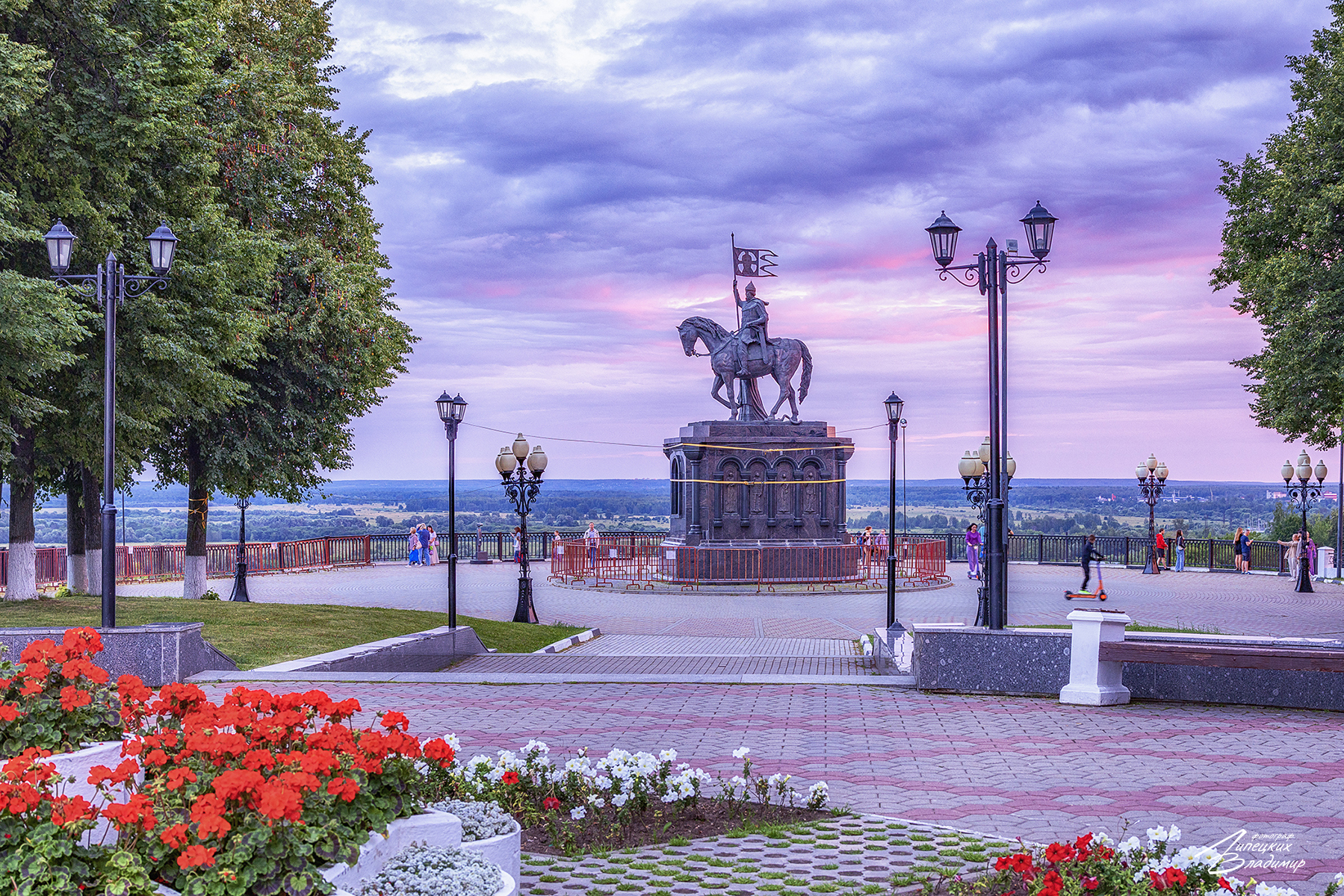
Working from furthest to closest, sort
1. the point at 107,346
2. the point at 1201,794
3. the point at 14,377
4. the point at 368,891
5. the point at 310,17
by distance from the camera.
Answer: the point at 310,17 → the point at 14,377 → the point at 107,346 → the point at 1201,794 → the point at 368,891

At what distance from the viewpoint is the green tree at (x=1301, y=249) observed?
24172mm

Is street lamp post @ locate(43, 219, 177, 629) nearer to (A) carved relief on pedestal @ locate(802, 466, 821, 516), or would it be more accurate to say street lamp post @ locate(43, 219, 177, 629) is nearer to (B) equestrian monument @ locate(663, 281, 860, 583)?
(B) equestrian monument @ locate(663, 281, 860, 583)

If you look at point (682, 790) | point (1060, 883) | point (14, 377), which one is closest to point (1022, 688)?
point (682, 790)

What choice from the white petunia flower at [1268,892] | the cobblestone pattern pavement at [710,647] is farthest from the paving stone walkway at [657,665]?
the white petunia flower at [1268,892]

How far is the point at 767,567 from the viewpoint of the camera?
113 ft

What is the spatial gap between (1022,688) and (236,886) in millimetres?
9640

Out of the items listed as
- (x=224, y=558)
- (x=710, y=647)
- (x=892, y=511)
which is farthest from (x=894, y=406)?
(x=224, y=558)

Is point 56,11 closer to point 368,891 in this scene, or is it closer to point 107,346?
point 107,346

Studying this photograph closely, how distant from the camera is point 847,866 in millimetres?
6348

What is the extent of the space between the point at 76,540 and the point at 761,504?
708 inches

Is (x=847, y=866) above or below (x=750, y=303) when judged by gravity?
below

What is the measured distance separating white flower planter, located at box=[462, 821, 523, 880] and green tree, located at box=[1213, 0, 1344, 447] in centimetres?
2189

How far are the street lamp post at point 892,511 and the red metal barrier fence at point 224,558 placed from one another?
18.5m

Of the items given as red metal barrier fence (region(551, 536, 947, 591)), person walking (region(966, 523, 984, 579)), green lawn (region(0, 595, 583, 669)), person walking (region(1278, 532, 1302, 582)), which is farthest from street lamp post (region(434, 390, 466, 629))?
person walking (region(1278, 532, 1302, 582))
